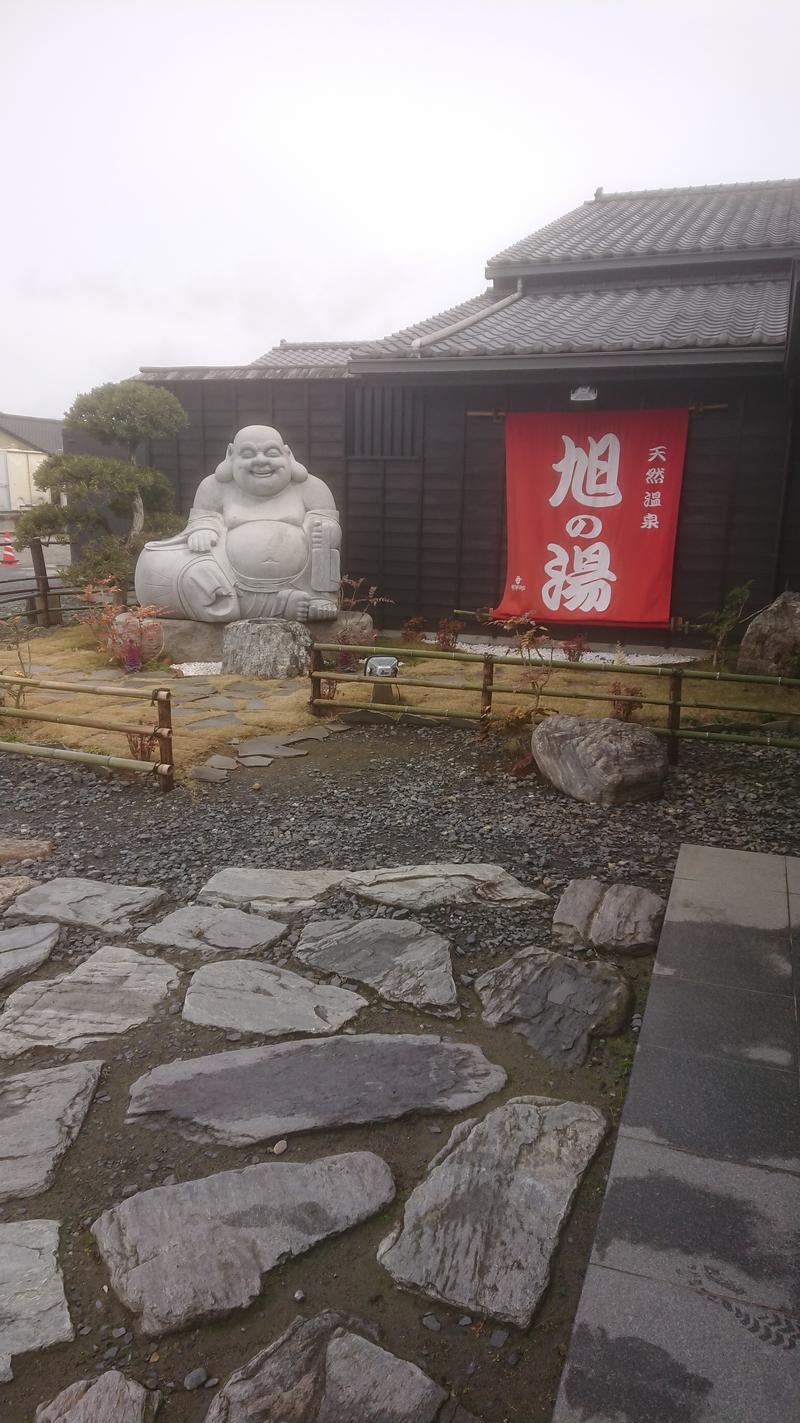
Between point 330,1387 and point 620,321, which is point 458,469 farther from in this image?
point 330,1387

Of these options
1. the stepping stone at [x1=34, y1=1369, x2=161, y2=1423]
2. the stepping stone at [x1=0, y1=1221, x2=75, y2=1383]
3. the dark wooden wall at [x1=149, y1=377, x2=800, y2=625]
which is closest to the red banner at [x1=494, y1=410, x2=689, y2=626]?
the dark wooden wall at [x1=149, y1=377, x2=800, y2=625]

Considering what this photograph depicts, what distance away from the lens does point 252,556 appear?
991cm

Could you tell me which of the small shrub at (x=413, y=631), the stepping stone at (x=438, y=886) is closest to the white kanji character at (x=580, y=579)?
the small shrub at (x=413, y=631)

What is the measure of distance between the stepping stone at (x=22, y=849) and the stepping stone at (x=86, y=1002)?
1.42m

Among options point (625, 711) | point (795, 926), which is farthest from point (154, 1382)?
point (625, 711)

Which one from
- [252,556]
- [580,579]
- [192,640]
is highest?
[252,556]

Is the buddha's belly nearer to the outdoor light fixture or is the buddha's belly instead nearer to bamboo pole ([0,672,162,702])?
the outdoor light fixture

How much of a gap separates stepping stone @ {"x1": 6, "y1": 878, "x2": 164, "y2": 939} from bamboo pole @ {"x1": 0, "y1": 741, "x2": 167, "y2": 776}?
4.44 ft

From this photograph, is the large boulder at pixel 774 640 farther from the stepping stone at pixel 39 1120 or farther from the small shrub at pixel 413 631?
the stepping stone at pixel 39 1120

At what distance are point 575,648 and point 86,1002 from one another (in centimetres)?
737

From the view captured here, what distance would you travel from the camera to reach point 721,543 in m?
10.3

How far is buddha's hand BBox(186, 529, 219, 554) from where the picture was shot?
9.99 meters

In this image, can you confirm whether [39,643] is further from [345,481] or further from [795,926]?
[795,926]

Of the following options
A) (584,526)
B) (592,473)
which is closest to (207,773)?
(584,526)
